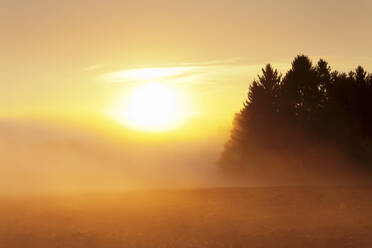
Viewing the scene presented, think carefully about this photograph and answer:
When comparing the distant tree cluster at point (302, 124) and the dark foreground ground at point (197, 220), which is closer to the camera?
the dark foreground ground at point (197, 220)

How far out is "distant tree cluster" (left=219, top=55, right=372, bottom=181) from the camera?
49500mm

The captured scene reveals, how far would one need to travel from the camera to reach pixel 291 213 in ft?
71.5

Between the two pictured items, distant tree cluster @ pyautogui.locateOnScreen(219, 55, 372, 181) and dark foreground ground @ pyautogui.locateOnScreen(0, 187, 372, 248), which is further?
distant tree cluster @ pyautogui.locateOnScreen(219, 55, 372, 181)

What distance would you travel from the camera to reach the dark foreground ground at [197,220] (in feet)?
52.1

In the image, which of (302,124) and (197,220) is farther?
(302,124)

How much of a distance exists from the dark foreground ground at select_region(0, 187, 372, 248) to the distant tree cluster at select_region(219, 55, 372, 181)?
2067cm

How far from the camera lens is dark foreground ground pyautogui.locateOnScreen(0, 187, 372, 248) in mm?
15867

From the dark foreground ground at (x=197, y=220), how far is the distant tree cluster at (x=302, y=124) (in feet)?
67.8

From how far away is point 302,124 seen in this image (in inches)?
2030

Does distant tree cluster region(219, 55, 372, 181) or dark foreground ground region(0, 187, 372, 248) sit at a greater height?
distant tree cluster region(219, 55, 372, 181)

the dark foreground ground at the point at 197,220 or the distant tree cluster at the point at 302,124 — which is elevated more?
the distant tree cluster at the point at 302,124

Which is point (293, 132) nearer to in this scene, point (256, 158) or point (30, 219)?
point (256, 158)

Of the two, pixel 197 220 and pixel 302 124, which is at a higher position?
pixel 302 124

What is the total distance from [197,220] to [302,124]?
3351 centimetres
